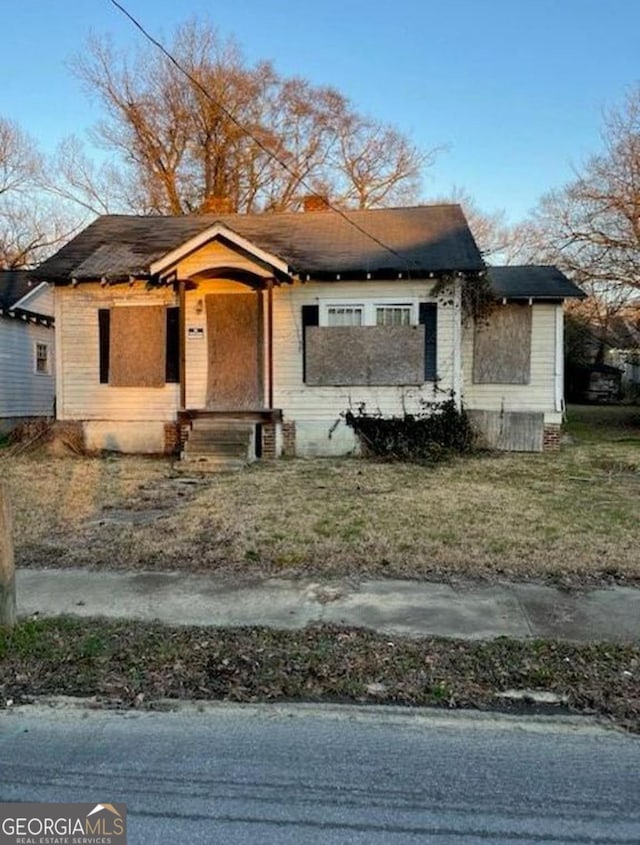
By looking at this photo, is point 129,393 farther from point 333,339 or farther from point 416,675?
point 416,675

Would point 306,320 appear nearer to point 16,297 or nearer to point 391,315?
point 391,315

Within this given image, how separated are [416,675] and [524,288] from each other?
11.5 meters

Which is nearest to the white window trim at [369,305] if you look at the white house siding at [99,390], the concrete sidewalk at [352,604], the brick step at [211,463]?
the white house siding at [99,390]

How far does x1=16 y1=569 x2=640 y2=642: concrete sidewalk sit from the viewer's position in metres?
4.05

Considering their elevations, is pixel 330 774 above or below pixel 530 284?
below

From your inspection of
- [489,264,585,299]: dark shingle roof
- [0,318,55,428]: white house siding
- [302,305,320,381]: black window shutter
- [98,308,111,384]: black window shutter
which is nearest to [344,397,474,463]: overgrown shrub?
[302,305,320,381]: black window shutter

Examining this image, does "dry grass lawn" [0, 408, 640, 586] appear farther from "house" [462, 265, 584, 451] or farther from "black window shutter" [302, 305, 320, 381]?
"black window shutter" [302, 305, 320, 381]

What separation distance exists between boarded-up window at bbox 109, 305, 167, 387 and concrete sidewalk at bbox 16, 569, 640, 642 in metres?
7.88

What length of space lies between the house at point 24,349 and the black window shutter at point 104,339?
5.31 meters

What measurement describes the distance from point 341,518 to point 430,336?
20.3ft

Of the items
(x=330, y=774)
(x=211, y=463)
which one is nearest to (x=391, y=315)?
(x=211, y=463)

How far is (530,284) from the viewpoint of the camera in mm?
13602

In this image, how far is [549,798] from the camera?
2.42 meters

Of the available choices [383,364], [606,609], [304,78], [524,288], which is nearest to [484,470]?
[383,364]
